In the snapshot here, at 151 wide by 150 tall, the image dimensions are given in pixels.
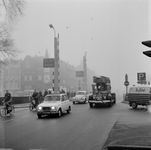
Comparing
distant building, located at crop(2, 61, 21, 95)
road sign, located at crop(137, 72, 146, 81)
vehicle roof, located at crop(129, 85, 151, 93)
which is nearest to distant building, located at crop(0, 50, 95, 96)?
distant building, located at crop(2, 61, 21, 95)

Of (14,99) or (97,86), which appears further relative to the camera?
(14,99)

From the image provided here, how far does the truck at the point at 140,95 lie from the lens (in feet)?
66.0

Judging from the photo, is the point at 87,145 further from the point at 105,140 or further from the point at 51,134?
the point at 51,134

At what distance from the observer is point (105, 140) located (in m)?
7.82

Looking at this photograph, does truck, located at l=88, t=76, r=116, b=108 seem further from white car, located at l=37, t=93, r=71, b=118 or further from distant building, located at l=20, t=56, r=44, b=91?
distant building, located at l=20, t=56, r=44, b=91

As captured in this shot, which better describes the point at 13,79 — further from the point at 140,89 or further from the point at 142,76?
the point at 140,89

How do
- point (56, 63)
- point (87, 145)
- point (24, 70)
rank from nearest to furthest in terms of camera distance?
1. point (87, 145)
2. point (56, 63)
3. point (24, 70)

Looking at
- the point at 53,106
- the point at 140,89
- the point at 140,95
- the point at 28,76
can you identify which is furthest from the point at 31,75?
the point at 53,106

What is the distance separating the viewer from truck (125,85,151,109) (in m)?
20.1

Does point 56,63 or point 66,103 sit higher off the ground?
point 56,63

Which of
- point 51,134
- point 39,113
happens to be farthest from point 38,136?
point 39,113

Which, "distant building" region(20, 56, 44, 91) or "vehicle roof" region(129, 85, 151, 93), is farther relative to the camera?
"distant building" region(20, 56, 44, 91)

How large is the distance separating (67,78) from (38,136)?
91.0 metres

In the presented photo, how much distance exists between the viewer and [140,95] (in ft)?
66.5
